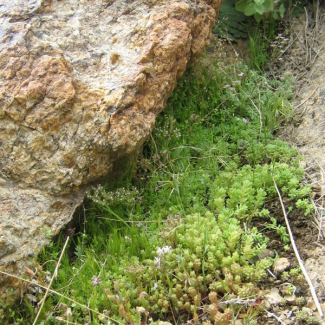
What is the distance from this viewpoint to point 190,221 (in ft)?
11.8

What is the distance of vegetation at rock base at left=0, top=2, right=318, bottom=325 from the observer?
10.3 ft

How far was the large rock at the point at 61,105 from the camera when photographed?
3.41 metres

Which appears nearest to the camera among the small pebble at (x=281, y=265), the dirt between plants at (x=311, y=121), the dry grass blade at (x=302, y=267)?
the dry grass blade at (x=302, y=267)

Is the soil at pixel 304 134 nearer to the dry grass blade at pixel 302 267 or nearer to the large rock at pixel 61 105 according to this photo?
the dry grass blade at pixel 302 267

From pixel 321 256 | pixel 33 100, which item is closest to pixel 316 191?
pixel 321 256

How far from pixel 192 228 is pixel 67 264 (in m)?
0.90

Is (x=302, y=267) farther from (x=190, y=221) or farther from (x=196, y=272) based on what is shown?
(x=190, y=221)

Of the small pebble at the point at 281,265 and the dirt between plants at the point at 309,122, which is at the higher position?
the dirt between plants at the point at 309,122

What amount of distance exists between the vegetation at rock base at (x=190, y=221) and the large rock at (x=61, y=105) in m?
0.23

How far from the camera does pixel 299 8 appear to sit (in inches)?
215

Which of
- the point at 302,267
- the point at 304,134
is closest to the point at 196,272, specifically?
the point at 302,267

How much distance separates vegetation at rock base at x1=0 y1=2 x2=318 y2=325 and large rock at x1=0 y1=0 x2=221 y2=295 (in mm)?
227

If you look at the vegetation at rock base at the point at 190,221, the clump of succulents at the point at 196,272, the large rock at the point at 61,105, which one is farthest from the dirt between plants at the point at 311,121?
the large rock at the point at 61,105

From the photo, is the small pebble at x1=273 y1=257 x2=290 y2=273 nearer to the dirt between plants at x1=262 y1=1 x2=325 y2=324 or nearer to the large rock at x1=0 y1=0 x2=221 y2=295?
the dirt between plants at x1=262 y1=1 x2=325 y2=324
